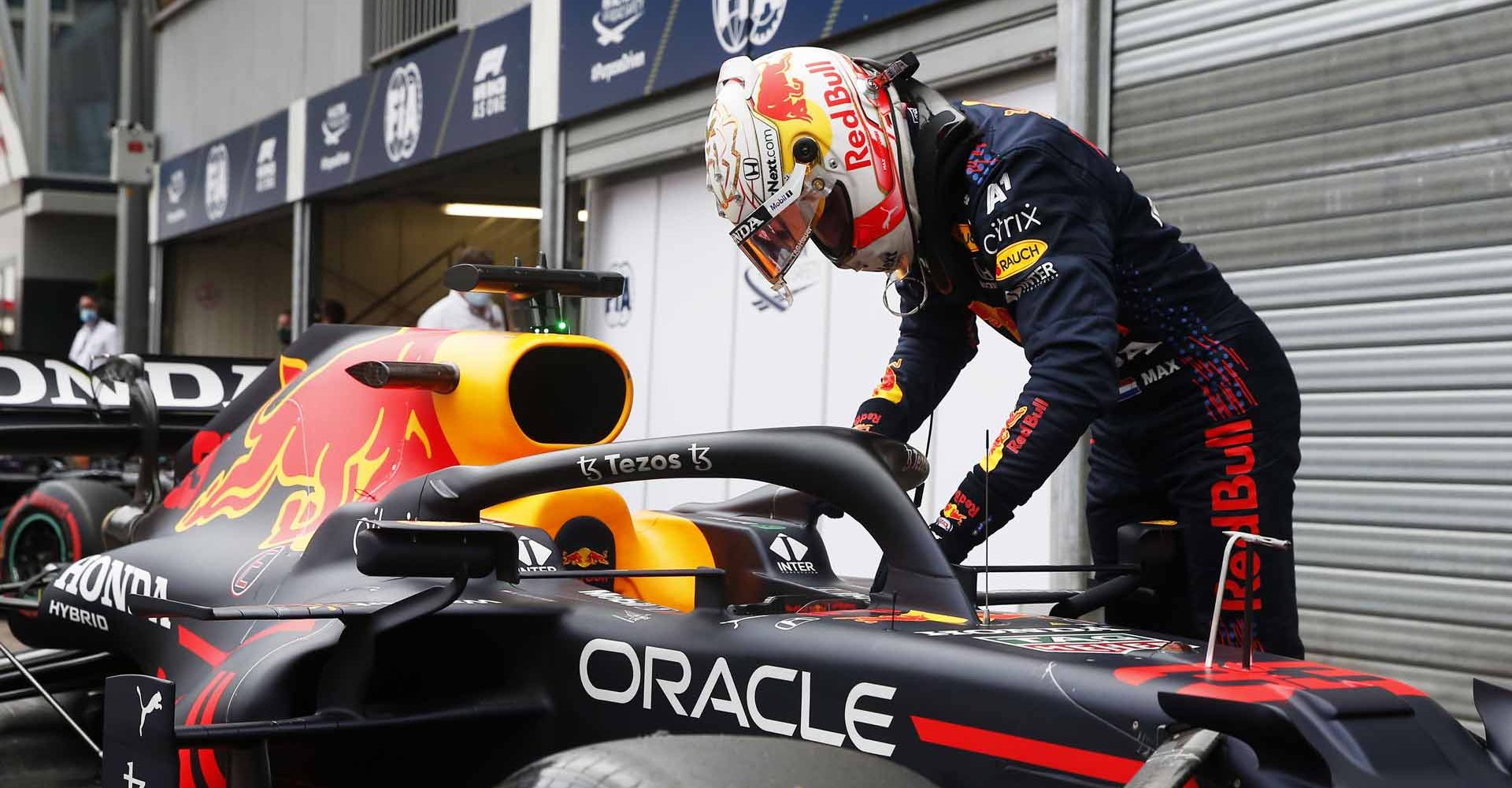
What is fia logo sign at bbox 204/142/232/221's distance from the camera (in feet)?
54.8

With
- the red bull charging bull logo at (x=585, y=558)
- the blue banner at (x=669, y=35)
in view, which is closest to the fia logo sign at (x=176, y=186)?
the blue banner at (x=669, y=35)

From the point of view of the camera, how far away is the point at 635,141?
946cm

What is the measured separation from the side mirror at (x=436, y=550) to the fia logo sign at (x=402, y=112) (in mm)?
10548

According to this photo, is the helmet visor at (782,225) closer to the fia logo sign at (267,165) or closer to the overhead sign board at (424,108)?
the overhead sign board at (424,108)

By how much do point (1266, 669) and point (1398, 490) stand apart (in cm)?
354

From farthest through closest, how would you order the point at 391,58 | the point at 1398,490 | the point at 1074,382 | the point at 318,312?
1. the point at 318,312
2. the point at 391,58
3. the point at 1398,490
4. the point at 1074,382

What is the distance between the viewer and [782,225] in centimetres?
248

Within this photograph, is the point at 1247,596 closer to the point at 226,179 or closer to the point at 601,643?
the point at 601,643

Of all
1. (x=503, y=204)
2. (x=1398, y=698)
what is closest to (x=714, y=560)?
(x=1398, y=698)

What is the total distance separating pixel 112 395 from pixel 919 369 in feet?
11.1

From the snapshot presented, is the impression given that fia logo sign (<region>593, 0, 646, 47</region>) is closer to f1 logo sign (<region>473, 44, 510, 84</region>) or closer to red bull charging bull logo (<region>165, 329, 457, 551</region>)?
f1 logo sign (<region>473, 44, 510, 84</region>)

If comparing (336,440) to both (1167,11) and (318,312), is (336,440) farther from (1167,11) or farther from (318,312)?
(318,312)

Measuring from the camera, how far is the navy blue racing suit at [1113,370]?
2.13 meters

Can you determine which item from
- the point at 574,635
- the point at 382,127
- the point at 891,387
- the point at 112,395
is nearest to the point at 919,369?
the point at 891,387
